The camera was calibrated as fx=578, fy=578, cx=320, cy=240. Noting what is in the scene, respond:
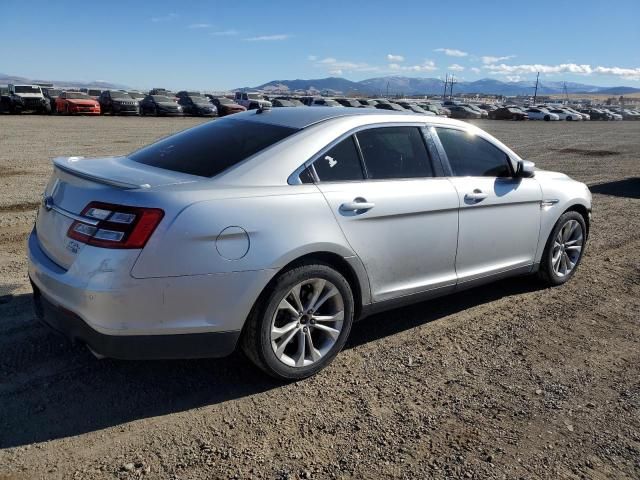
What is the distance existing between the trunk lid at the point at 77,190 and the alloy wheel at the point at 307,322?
914 millimetres

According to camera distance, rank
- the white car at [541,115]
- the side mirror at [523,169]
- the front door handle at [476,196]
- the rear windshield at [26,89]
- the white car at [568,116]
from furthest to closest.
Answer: the white car at [568,116] < the white car at [541,115] < the rear windshield at [26,89] < the side mirror at [523,169] < the front door handle at [476,196]

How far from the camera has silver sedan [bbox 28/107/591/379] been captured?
296 centimetres

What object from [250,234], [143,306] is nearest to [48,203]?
[143,306]

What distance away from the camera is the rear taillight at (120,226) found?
290 cm

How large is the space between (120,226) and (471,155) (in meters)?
2.81

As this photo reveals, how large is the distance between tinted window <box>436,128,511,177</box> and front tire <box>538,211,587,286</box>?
91 cm

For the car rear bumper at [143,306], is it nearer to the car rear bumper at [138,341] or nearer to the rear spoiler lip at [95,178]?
the car rear bumper at [138,341]

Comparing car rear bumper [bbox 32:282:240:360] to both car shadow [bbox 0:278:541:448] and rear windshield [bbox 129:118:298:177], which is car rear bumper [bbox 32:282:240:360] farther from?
rear windshield [bbox 129:118:298:177]

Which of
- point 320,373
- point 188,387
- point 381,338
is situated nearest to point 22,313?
point 188,387

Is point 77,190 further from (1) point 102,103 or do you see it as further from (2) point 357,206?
(1) point 102,103

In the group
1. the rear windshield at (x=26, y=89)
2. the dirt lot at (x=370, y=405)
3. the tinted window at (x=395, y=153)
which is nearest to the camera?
the dirt lot at (x=370, y=405)

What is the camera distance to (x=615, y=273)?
5.98 metres

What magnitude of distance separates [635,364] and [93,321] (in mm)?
3548

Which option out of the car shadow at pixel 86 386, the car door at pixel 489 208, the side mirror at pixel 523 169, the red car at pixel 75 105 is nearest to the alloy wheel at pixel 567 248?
the car door at pixel 489 208
